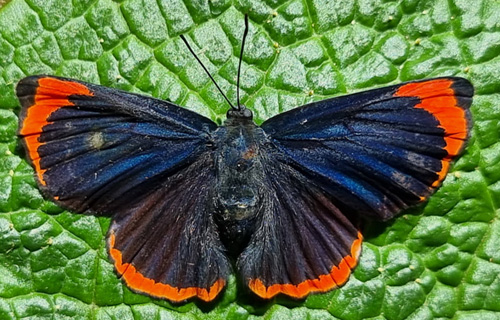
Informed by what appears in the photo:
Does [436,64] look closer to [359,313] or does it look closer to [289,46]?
[289,46]

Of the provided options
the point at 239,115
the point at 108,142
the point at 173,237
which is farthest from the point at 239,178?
the point at 108,142

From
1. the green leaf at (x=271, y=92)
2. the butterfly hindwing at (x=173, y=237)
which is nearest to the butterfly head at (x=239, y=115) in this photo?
the butterfly hindwing at (x=173, y=237)

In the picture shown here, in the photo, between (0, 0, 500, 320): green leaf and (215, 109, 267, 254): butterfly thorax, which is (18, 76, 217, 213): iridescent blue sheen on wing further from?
(0, 0, 500, 320): green leaf

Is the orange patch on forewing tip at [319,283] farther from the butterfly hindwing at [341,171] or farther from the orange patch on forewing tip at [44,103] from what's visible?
the orange patch on forewing tip at [44,103]

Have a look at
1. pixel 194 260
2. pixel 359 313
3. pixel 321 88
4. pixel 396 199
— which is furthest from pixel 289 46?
pixel 359 313

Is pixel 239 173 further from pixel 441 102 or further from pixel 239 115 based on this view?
pixel 441 102

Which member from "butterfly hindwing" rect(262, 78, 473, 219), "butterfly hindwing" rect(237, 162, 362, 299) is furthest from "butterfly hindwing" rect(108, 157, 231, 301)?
"butterfly hindwing" rect(262, 78, 473, 219)
